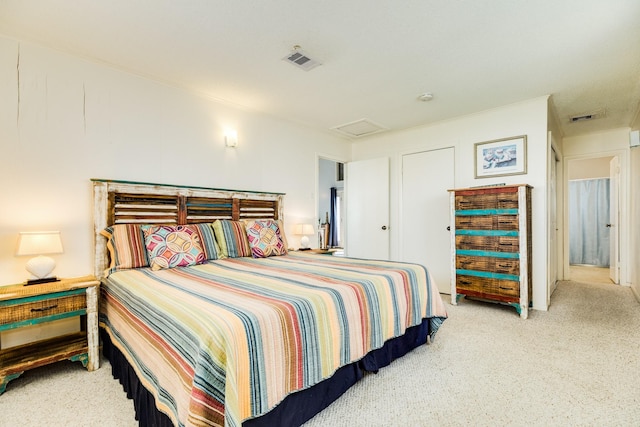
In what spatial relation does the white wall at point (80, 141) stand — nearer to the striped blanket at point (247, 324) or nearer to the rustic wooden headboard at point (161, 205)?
the rustic wooden headboard at point (161, 205)

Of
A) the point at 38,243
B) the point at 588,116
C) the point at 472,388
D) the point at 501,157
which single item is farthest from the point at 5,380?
the point at 588,116

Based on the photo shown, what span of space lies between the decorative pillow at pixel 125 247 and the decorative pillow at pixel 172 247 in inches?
2.4

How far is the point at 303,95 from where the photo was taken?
3541 millimetres

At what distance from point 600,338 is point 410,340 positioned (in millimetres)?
1783

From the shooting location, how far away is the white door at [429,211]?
Answer: 4410mm

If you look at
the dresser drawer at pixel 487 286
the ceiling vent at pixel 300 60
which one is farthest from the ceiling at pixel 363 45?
the dresser drawer at pixel 487 286

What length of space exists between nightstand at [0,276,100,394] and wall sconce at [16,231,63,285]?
0.10m

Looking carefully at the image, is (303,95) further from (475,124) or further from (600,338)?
(600,338)

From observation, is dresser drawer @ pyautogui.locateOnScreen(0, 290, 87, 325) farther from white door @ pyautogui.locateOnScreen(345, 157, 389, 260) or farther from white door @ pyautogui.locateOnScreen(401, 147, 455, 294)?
white door @ pyautogui.locateOnScreen(401, 147, 455, 294)

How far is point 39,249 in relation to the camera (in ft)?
7.22

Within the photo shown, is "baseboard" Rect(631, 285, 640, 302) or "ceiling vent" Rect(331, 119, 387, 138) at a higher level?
"ceiling vent" Rect(331, 119, 387, 138)

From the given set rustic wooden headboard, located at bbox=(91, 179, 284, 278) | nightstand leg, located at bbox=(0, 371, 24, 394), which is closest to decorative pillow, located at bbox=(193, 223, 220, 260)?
rustic wooden headboard, located at bbox=(91, 179, 284, 278)

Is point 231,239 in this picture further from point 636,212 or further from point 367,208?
A: point 636,212

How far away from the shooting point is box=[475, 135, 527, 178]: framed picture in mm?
3756
